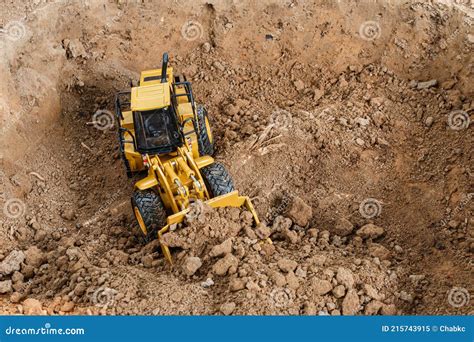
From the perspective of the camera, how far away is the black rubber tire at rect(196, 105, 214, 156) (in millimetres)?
8719

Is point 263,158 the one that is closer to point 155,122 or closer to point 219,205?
point 219,205

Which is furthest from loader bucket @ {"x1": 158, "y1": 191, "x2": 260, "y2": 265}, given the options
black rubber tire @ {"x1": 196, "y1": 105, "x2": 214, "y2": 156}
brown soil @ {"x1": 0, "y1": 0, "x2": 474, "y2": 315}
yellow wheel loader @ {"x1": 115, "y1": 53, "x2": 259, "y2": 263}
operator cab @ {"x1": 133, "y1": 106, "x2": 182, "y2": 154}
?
black rubber tire @ {"x1": 196, "y1": 105, "x2": 214, "y2": 156}

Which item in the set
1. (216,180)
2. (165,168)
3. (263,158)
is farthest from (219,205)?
(263,158)

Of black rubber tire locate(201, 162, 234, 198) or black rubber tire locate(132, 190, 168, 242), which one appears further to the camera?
black rubber tire locate(201, 162, 234, 198)

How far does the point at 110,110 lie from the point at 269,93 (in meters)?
2.97

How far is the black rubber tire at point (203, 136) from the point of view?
8.72m

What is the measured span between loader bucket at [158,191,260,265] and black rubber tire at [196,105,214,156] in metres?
1.22

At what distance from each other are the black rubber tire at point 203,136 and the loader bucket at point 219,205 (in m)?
1.22

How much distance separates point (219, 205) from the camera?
305 inches

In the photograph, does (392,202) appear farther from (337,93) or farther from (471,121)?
(337,93)

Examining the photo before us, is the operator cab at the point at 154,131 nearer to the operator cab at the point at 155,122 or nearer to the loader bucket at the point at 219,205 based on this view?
the operator cab at the point at 155,122

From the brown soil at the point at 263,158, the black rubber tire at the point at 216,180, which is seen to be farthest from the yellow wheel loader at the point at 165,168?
the brown soil at the point at 263,158

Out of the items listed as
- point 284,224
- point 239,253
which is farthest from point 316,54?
point 239,253

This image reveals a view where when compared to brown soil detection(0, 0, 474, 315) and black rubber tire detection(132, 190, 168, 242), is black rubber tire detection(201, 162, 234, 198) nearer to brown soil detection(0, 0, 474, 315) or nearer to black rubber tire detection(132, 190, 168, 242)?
brown soil detection(0, 0, 474, 315)
